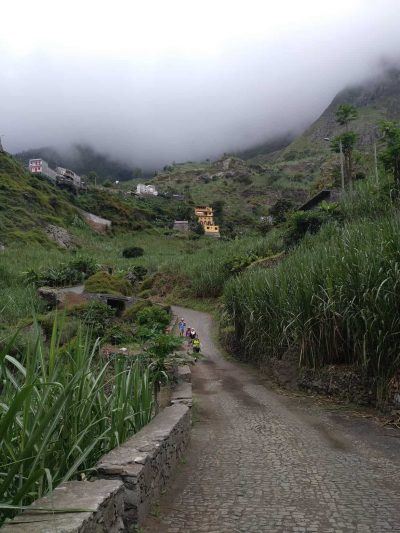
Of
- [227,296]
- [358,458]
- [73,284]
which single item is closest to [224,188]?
[73,284]

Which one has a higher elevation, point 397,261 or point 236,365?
point 397,261

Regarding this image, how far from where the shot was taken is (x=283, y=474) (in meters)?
4.88

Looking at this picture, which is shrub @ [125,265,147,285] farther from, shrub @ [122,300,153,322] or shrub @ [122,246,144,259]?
shrub @ [122,300,153,322]

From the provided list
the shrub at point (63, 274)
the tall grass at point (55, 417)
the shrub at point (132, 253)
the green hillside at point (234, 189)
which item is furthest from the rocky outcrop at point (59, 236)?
the tall grass at point (55, 417)

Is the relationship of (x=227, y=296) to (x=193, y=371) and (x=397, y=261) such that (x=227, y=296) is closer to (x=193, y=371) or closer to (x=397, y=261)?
(x=193, y=371)

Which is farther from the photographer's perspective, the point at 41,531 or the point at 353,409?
the point at 353,409

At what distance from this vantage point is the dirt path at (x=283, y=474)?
3.77 meters

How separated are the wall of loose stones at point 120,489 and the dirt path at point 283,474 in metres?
0.25

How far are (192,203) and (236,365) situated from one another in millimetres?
96728

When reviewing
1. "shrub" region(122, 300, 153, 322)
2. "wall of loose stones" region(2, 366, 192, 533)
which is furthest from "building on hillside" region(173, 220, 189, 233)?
"wall of loose stones" region(2, 366, 192, 533)

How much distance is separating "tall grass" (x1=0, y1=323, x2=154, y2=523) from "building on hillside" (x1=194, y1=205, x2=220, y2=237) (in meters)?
80.9

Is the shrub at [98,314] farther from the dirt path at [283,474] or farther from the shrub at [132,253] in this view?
the shrub at [132,253]

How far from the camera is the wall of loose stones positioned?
233cm

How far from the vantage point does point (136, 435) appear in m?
4.41
